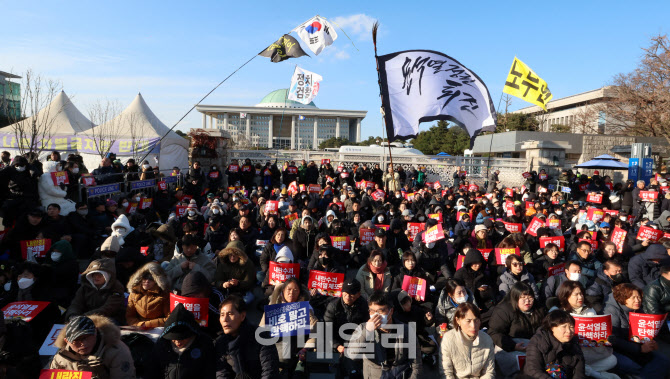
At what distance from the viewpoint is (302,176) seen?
16109mm

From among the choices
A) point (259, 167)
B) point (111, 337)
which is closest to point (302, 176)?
point (259, 167)

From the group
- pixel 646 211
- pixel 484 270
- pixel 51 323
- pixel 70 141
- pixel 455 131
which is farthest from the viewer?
pixel 455 131

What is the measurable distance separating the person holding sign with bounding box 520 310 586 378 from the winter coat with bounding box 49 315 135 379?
10.1 feet

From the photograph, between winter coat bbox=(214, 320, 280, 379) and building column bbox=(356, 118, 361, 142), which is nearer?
winter coat bbox=(214, 320, 280, 379)

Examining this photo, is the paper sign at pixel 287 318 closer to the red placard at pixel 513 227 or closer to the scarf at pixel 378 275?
the scarf at pixel 378 275

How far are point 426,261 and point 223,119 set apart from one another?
86151 millimetres

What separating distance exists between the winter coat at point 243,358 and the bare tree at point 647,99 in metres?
25.5

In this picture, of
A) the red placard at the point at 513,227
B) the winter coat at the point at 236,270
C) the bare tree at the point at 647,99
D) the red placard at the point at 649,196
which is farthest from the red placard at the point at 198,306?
the bare tree at the point at 647,99

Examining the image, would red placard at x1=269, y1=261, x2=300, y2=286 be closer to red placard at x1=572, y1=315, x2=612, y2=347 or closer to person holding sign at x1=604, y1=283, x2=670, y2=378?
red placard at x1=572, y1=315, x2=612, y2=347

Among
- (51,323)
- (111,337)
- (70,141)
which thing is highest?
→ (70,141)

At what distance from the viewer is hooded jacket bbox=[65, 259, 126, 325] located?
13.3ft

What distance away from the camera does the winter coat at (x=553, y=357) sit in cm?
328

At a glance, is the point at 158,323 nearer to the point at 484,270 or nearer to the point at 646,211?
the point at 484,270

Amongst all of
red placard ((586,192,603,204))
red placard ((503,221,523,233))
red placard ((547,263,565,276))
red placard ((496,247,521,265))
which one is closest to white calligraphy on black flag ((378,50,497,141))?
red placard ((503,221,523,233))
